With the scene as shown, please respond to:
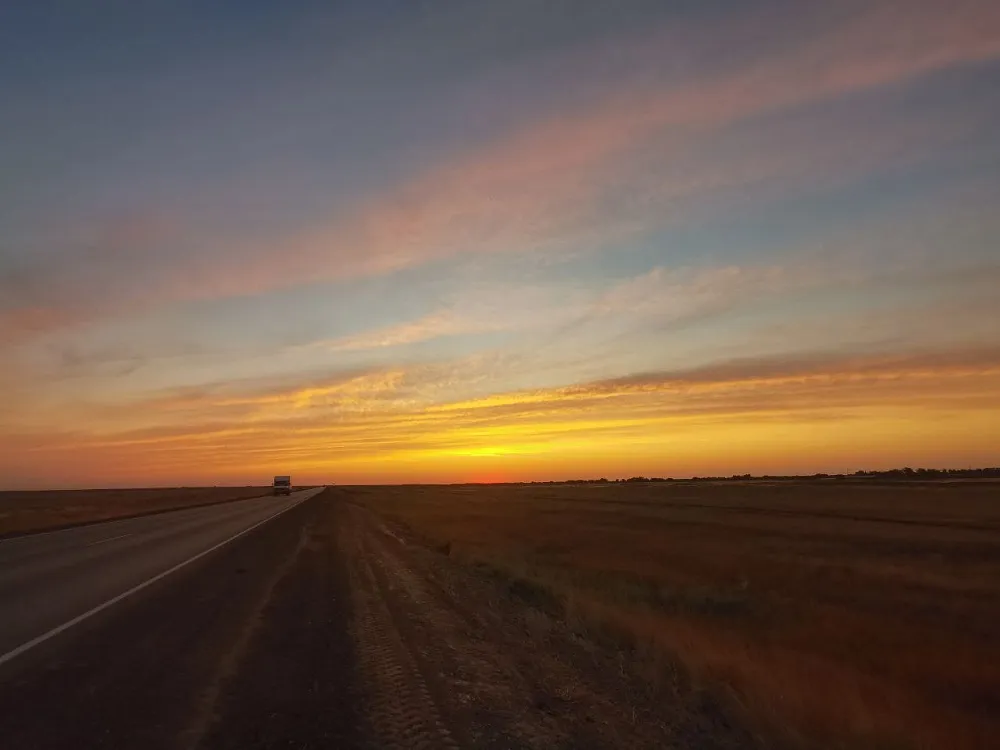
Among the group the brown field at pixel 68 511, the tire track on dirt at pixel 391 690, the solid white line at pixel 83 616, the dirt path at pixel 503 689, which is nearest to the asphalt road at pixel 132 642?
the solid white line at pixel 83 616

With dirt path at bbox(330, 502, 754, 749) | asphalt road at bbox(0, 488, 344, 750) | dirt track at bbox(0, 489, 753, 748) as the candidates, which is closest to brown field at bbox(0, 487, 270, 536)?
asphalt road at bbox(0, 488, 344, 750)

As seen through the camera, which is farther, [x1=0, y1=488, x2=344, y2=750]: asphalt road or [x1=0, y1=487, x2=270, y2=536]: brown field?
[x1=0, y1=487, x2=270, y2=536]: brown field

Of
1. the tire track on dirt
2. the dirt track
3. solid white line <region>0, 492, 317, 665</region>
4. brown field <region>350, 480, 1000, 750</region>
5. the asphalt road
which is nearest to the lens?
the tire track on dirt

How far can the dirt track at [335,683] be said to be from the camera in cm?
664

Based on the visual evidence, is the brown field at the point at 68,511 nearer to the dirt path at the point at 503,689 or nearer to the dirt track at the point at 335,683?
the dirt track at the point at 335,683

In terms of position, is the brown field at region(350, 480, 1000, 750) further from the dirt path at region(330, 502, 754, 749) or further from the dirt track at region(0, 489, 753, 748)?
the dirt track at region(0, 489, 753, 748)

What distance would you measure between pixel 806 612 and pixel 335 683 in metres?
12.2

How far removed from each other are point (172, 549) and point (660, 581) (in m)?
16.4

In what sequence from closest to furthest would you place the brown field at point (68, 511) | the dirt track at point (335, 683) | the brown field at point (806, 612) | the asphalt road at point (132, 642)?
the dirt track at point (335, 683)
the asphalt road at point (132, 642)
the brown field at point (806, 612)
the brown field at point (68, 511)

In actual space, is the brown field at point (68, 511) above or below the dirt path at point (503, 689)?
above

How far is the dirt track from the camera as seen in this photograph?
6.64 metres

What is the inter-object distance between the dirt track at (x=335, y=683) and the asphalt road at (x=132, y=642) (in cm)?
3

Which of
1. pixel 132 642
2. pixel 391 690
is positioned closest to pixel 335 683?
pixel 391 690

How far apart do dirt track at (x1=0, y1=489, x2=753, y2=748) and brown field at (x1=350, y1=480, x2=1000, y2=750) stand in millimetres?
1174
